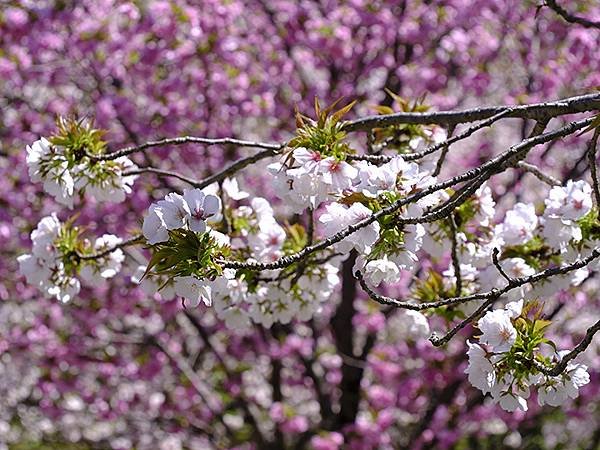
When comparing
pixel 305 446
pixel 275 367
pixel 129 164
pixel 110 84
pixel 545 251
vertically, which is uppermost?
pixel 110 84

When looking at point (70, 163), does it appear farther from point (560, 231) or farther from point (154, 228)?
point (560, 231)

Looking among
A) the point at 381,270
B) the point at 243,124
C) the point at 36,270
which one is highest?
the point at 243,124

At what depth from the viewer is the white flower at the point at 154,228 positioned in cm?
204

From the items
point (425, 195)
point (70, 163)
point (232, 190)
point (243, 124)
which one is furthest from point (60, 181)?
point (243, 124)

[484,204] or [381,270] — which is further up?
[484,204]

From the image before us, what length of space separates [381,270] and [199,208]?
0.43m

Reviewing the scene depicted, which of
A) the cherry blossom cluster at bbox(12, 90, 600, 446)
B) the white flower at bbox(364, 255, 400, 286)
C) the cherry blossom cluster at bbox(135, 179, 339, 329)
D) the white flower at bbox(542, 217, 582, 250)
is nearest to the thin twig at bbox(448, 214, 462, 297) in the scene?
the cherry blossom cluster at bbox(12, 90, 600, 446)

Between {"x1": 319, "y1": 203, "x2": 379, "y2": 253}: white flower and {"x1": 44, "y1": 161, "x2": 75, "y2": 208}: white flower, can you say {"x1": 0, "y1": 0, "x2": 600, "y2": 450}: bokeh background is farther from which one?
{"x1": 319, "y1": 203, "x2": 379, "y2": 253}: white flower

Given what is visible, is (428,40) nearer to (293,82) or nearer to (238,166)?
(293,82)

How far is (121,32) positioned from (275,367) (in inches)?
92.2

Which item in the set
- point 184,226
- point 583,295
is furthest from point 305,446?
point 184,226

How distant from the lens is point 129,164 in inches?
112

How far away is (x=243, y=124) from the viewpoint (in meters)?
6.52

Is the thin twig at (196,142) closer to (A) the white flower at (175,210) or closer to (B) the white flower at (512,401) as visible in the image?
(A) the white flower at (175,210)
